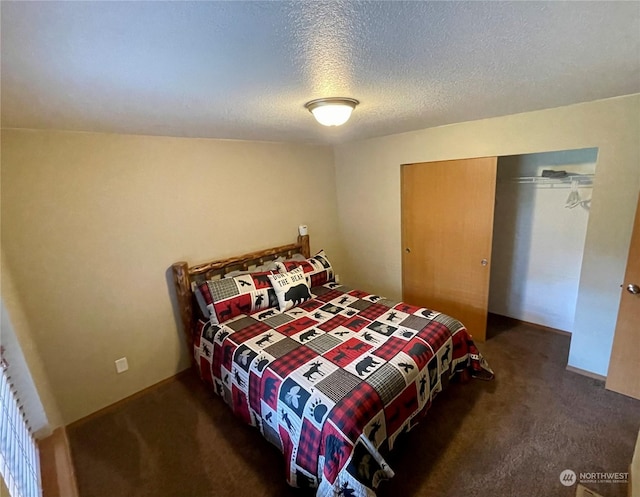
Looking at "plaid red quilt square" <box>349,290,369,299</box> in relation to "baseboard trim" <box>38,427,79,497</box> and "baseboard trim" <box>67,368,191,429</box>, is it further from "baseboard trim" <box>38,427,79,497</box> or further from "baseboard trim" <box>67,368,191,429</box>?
"baseboard trim" <box>38,427,79,497</box>

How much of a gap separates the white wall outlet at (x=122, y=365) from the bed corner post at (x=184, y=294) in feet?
1.53

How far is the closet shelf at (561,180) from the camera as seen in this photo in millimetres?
2607

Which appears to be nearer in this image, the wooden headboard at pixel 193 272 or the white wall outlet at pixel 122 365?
the white wall outlet at pixel 122 365

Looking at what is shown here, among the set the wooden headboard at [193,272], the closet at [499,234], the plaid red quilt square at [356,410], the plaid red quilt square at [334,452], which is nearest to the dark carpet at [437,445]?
the plaid red quilt square at [334,452]

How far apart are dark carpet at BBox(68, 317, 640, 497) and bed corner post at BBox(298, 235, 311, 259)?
65.7 inches

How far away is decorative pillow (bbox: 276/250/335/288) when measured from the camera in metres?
2.85

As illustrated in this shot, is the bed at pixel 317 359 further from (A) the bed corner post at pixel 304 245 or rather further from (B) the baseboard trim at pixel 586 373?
(B) the baseboard trim at pixel 586 373

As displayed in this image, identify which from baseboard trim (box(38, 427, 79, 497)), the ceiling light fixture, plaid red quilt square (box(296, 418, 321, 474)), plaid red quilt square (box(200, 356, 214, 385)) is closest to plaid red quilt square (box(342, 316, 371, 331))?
plaid red quilt square (box(296, 418, 321, 474))

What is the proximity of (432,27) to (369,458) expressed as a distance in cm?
178

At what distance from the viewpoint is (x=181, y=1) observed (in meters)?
0.70

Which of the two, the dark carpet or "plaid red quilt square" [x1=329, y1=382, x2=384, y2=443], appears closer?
"plaid red quilt square" [x1=329, y1=382, x2=384, y2=443]

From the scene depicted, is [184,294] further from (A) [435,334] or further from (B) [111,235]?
(A) [435,334]

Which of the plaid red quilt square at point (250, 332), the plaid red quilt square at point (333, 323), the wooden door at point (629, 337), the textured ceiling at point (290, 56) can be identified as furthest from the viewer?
the plaid red quilt square at point (333, 323)

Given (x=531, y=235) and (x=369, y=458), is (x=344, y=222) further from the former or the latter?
(x=369, y=458)
